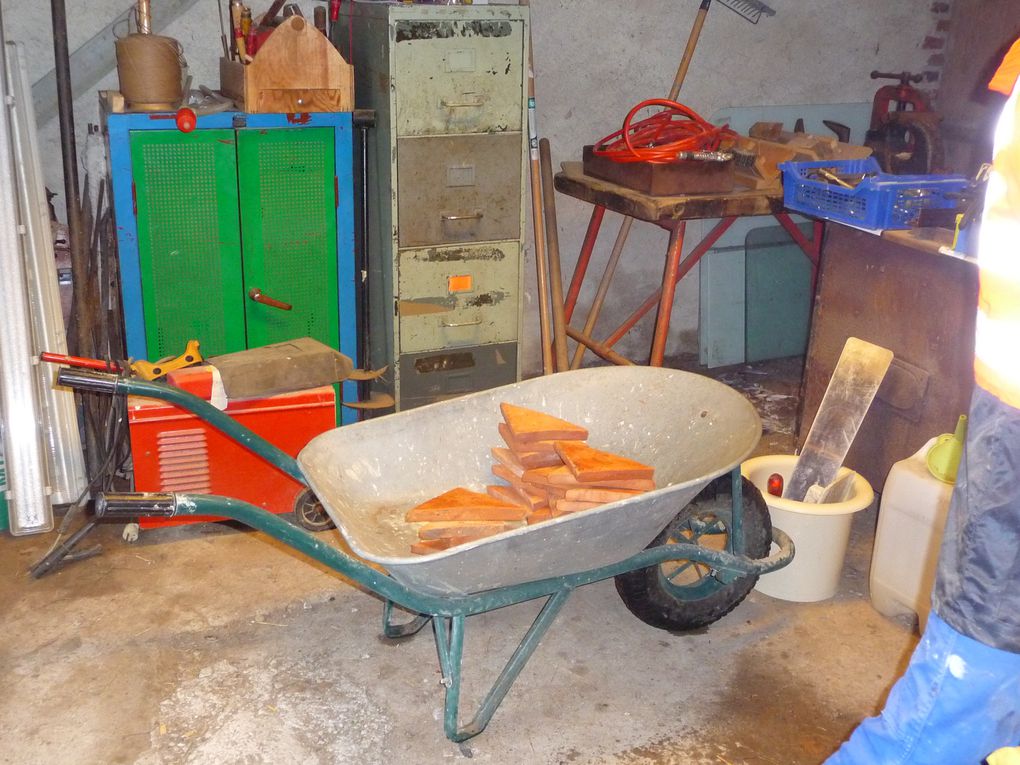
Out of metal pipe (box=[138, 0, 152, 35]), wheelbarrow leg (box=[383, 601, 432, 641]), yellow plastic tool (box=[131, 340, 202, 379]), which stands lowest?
wheelbarrow leg (box=[383, 601, 432, 641])

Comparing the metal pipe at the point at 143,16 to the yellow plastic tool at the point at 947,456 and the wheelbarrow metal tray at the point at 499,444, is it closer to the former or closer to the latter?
the wheelbarrow metal tray at the point at 499,444

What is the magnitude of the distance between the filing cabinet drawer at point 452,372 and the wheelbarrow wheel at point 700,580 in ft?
4.06

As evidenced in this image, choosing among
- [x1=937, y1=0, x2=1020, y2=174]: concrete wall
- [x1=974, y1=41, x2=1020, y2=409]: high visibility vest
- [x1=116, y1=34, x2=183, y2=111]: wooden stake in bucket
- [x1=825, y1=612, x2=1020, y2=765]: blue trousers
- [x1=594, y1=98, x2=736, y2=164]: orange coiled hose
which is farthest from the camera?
[x1=937, y1=0, x2=1020, y2=174]: concrete wall

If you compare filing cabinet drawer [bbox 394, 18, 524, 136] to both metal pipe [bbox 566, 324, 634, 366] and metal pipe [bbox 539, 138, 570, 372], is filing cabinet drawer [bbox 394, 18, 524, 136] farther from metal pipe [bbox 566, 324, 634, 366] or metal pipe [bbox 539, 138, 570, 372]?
metal pipe [bbox 566, 324, 634, 366]

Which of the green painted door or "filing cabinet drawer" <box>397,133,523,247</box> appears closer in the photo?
the green painted door

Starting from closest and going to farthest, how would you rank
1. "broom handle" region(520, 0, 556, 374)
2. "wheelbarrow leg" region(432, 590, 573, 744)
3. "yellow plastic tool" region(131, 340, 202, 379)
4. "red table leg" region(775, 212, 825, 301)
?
"wheelbarrow leg" region(432, 590, 573, 744)
"yellow plastic tool" region(131, 340, 202, 379)
"broom handle" region(520, 0, 556, 374)
"red table leg" region(775, 212, 825, 301)

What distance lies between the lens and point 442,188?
12.4 ft

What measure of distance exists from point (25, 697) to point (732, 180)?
2.98m

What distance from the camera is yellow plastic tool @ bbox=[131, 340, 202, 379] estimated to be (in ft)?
10.7

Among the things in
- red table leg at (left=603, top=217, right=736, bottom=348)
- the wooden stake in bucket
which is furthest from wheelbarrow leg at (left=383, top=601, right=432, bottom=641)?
red table leg at (left=603, top=217, right=736, bottom=348)

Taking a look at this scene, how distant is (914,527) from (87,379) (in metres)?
2.30

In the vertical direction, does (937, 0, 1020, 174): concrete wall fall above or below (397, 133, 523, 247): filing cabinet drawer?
above

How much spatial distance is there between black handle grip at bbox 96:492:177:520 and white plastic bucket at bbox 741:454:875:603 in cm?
189

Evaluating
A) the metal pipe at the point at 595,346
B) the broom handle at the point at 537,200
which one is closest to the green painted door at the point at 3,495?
the broom handle at the point at 537,200
